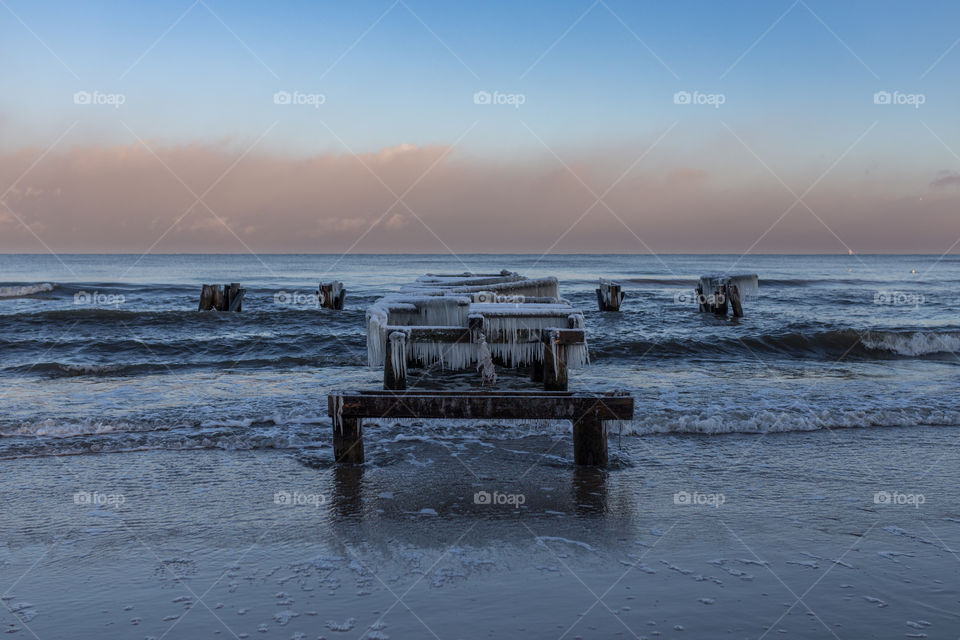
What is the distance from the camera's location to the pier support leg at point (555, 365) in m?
9.36

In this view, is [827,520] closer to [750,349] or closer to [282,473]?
[282,473]

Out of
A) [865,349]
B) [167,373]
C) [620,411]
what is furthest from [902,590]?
[865,349]

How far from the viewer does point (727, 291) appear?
29234mm

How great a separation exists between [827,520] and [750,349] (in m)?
15.7

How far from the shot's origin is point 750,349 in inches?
823

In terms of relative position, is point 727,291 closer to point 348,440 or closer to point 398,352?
point 398,352

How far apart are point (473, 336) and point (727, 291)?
2275cm

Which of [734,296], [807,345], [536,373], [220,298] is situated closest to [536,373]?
[536,373]

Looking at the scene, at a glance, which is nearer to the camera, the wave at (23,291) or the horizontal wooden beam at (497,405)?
the horizontal wooden beam at (497,405)

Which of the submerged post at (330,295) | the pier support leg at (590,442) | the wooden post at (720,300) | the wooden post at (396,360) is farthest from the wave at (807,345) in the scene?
the submerged post at (330,295)

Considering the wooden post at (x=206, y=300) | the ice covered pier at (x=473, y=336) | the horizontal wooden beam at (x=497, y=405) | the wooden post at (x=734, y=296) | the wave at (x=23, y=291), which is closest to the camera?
the horizontal wooden beam at (x=497, y=405)

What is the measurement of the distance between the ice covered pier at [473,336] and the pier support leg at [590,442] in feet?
5.79

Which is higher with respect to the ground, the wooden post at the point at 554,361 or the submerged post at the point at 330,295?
the submerged post at the point at 330,295

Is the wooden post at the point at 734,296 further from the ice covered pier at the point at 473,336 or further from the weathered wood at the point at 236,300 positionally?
the weathered wood at the point at 236,300
